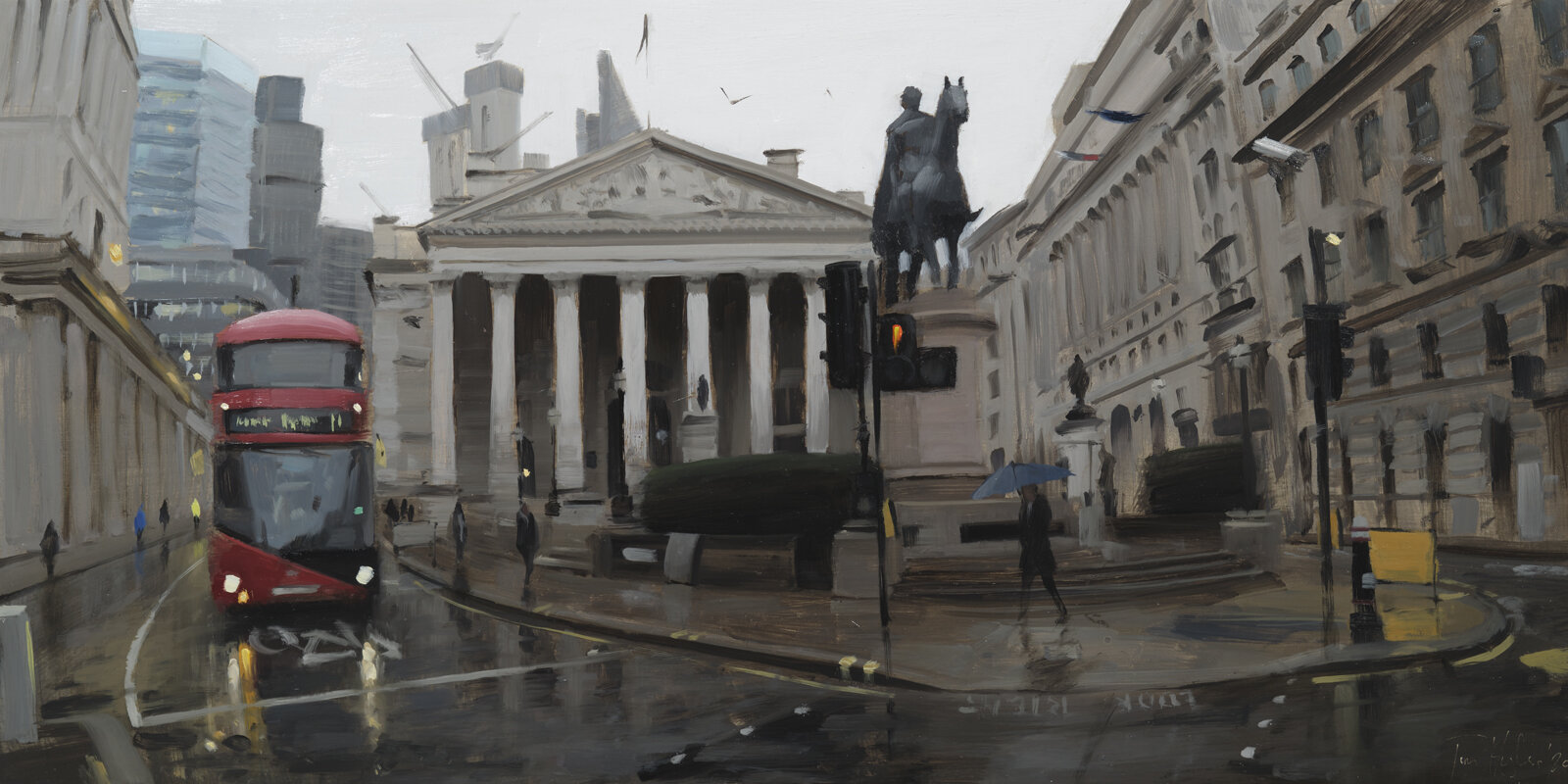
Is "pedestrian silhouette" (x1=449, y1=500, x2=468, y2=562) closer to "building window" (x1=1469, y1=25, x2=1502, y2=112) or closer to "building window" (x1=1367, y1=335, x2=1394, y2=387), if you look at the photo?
"building window" (x1=1367, y1=335, x2=1394, y2=387)

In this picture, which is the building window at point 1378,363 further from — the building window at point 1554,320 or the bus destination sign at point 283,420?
the bus destination sign at point 283,420

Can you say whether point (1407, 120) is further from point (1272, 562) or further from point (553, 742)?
point (553, 742)

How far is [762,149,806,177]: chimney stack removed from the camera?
14.4 meters

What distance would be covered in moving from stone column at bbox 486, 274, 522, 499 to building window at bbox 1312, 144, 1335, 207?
18.3 m

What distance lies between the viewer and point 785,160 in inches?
683

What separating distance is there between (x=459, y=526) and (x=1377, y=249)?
1774cm

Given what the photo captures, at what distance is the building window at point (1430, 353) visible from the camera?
17.7 m

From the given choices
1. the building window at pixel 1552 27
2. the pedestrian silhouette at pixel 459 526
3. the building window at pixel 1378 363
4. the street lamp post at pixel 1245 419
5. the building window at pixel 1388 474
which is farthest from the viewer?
the pedestrian silhouette at pixel 459 526

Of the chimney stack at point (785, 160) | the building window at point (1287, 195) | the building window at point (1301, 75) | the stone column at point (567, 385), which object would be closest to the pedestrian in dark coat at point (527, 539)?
the chimney stack at point (785, 160)

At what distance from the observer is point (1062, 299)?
18.9 m

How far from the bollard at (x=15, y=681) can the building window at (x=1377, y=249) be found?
17.7 metres

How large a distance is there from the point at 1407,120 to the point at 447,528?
814 inches

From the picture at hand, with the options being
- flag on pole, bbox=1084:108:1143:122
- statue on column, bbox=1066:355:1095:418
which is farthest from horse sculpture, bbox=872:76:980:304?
statue on column, bbox=1066:355:1095:418

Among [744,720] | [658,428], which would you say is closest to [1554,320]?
[744,720]
